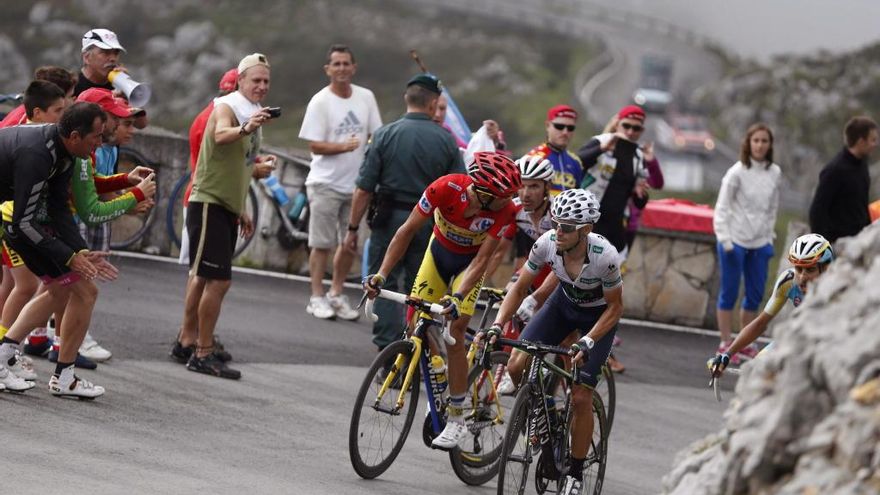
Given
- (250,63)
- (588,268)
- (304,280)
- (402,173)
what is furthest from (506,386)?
(304,280)

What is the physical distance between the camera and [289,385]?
1091cm

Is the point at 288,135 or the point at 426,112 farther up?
the point at 426,112

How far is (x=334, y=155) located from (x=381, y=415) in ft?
16.5

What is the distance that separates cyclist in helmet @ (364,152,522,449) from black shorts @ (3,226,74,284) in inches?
72.6

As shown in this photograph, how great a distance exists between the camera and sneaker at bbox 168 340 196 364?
11.0 meters

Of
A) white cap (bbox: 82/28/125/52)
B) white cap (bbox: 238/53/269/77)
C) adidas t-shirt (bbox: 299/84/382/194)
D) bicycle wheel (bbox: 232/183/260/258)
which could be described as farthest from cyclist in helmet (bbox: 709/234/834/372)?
bicycle wheel (bbox: 232/183/260/258)

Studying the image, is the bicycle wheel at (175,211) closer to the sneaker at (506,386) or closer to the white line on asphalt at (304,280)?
the white line on asphalt at (304,280)

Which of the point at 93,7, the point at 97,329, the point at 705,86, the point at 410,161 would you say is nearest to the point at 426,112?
the point at 410,161

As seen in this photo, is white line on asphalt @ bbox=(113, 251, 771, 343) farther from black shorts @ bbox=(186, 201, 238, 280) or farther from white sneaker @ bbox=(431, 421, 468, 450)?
white sneaker @ bbox=(431, 421, 468, 450)

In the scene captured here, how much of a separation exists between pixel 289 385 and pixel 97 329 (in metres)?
1.78

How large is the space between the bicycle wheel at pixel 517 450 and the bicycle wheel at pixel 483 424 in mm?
696

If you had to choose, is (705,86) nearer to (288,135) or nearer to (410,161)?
(288,135)

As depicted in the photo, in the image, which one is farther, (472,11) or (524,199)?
(472,11)

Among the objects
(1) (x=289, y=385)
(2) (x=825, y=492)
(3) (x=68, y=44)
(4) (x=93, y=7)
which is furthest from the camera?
(4) (x=93, y=7)
